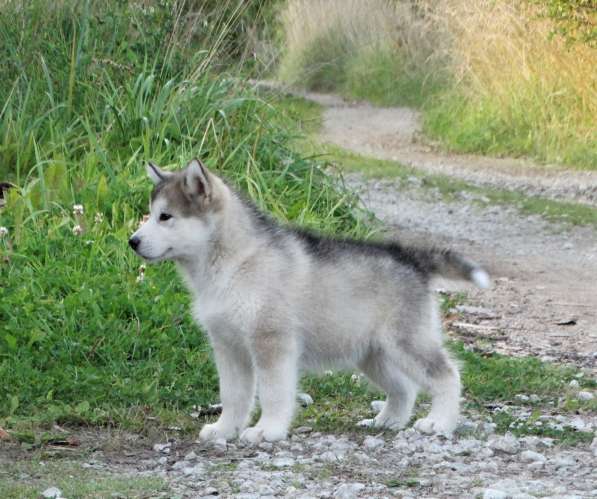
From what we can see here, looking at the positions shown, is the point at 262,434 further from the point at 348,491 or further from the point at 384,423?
the point at 348,491

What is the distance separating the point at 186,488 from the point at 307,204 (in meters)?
4.93

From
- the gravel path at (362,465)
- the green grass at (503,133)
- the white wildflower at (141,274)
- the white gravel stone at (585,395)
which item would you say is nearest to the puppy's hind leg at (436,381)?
the gravel path at (362,465)

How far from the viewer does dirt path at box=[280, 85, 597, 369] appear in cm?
813

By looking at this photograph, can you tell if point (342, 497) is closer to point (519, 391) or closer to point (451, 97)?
point (519, 391)

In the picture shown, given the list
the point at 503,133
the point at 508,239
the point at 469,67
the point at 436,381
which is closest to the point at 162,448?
the point at 436,381

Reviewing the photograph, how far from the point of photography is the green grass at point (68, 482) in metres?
4.66

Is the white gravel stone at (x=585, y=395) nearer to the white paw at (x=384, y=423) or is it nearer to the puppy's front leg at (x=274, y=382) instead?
the white paw at (x=384, y=423)

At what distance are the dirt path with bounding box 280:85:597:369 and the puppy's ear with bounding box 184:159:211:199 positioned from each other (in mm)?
2683

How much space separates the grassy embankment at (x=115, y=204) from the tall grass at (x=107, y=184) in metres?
0.01

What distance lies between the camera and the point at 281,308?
18.4ft

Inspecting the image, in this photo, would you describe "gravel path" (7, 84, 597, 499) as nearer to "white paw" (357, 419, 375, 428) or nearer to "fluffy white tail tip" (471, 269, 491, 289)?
"white paw" (357, 419, 375, 428)

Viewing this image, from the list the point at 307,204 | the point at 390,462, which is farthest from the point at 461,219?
the point at 390,462

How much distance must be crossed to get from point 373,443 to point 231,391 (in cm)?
71

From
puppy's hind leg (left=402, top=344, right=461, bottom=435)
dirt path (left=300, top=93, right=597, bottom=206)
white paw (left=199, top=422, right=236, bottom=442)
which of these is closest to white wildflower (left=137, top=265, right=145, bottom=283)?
white paw (left=199, top=422, right=236, bottom=442)
